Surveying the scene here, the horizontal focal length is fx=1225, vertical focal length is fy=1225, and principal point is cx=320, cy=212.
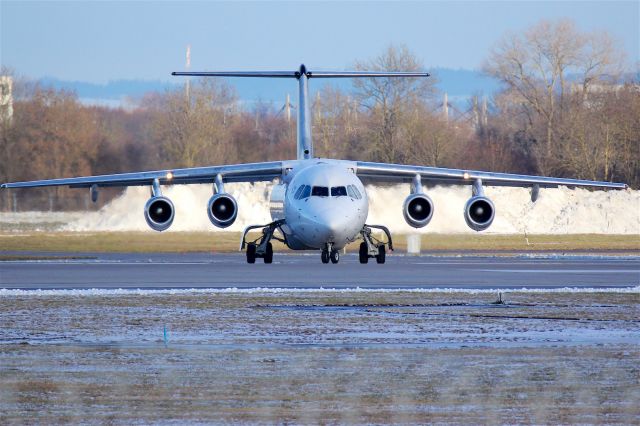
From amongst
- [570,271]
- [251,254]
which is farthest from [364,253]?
[570,271]

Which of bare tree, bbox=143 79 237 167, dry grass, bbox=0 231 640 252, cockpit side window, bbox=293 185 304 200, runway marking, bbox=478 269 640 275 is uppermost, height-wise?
bare tree, bbox=143 79 237 167

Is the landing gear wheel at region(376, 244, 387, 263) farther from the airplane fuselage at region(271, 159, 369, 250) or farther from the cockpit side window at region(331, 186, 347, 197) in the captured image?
the cockpit side window at region(331, 186, 347, 197)

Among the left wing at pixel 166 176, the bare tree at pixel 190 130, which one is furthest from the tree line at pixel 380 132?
the left wing at pixel 166 176

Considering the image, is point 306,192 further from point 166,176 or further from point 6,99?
point 6,99

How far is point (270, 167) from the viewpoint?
113ft

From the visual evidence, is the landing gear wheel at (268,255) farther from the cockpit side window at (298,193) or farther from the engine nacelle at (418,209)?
the engine nacelle at (418,209)

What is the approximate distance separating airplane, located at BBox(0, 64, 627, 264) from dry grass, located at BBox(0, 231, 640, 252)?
7819 millimetres

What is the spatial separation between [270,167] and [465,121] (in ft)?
175

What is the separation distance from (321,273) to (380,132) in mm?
38212

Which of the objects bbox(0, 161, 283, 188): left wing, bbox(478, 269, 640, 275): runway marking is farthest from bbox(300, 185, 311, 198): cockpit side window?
bbox(478, 269, 640, 275): runway marking

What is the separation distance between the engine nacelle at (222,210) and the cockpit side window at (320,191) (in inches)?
136

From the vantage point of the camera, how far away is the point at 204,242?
47094 millimetres

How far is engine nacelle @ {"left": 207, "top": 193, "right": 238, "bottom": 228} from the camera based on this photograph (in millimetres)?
33188

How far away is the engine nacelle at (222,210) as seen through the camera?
3319 cm
